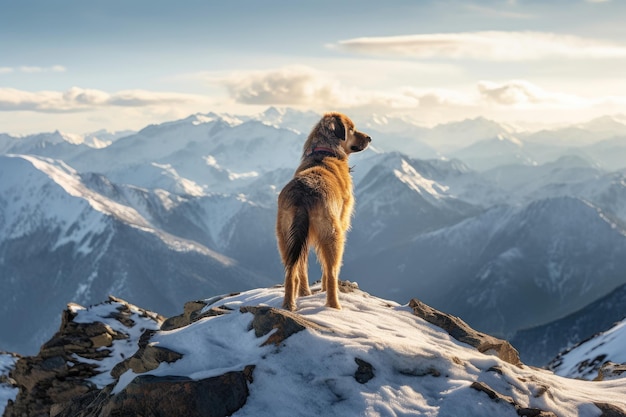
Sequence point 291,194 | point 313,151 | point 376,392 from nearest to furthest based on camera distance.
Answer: point 376,392
point 291,194
point 313,151

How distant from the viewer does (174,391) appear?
15.0 meters

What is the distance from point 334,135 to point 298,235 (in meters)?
5.13

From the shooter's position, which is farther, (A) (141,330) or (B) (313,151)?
(A) (141,330)

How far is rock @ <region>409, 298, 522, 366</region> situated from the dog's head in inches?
242

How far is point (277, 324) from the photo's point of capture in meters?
16.9

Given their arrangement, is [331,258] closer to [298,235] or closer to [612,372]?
[298,235]

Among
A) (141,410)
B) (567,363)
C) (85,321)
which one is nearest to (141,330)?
(85,321)

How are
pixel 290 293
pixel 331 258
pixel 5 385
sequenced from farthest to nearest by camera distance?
pixel 5 385 < pixel 290 293 < pixel 331 258

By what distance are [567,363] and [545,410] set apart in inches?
2788

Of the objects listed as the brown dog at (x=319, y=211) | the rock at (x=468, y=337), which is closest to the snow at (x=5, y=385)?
the brown dog at (x=319, y=211)

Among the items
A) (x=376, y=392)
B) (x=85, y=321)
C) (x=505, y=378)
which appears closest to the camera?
(x=376, y=392)

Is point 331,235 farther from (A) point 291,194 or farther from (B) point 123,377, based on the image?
(B) point 123,377

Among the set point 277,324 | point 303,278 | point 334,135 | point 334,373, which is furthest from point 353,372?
point 334,135

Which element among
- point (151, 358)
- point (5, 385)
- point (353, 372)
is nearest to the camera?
point (353, 372)
